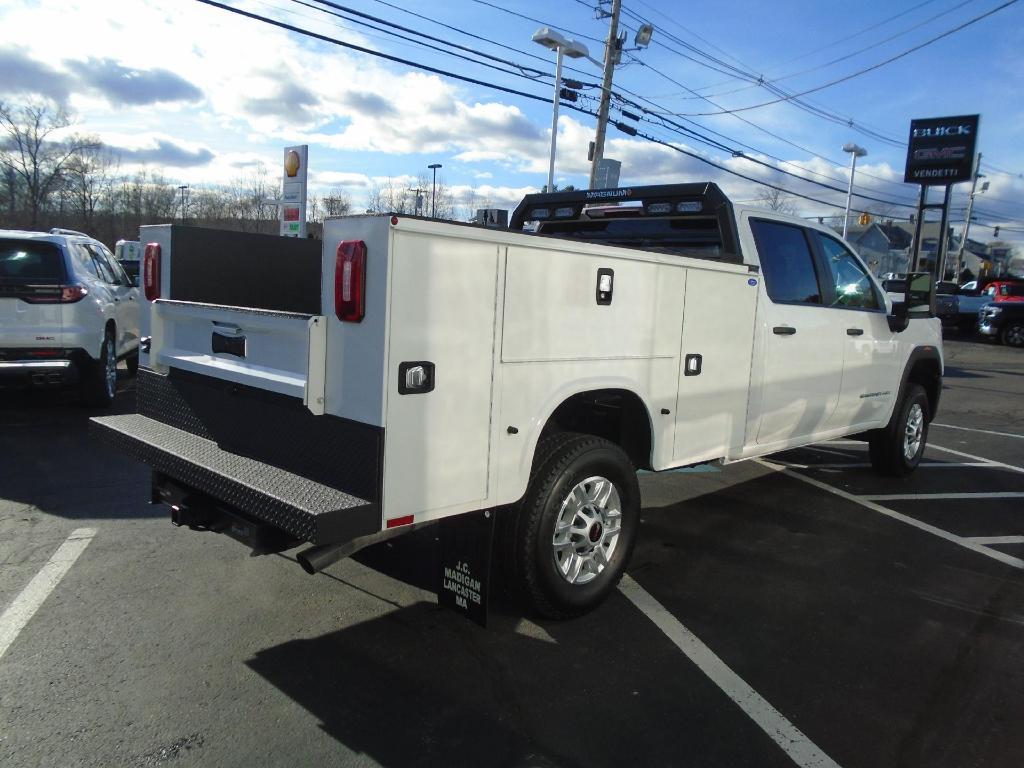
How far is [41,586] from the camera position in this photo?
4105 millimetres

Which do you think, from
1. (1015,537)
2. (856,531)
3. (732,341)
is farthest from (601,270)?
(1015,537)

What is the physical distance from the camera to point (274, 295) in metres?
4.30

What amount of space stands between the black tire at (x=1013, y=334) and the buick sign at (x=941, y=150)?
12.2m

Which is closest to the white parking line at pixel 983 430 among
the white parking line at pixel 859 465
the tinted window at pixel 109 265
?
the white parking line at pixel 859 465

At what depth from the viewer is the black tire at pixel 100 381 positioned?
27.2ft

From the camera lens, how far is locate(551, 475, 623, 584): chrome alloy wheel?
12.2ft

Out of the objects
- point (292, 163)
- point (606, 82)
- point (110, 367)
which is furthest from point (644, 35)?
point (110, 367)

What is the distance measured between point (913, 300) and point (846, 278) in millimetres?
879

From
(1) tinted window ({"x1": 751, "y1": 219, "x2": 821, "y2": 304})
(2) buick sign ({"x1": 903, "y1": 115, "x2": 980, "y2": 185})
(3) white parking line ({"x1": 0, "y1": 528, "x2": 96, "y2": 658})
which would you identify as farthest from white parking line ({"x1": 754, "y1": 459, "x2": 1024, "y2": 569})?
(2) buick sign ({"x1": 903, "y1": 115, "x2": 980, "y2": 185})

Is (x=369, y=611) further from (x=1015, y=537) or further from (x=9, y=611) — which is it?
(x=1015, y=537)

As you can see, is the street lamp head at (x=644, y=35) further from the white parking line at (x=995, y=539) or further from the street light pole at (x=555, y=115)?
the white parking line at (x=995, y=539)

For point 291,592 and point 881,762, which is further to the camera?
point 291,592

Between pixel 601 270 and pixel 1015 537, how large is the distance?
421 centimetres

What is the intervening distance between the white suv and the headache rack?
4.77 metres
